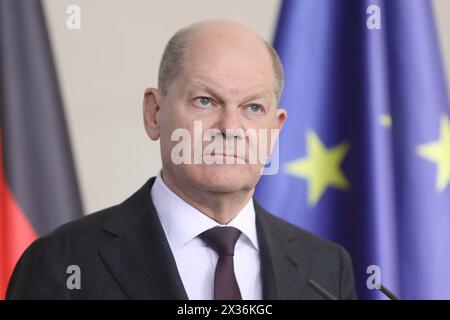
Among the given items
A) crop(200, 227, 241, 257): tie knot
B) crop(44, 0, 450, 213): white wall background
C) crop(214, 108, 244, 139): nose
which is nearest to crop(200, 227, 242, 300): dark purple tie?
crop(200, 227, 241, 257): tie knot

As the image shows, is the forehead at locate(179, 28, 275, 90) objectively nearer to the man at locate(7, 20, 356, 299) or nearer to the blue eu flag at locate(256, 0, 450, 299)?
the man at locate(7, 20, 356, 299)

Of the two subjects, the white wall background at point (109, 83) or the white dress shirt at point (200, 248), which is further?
the white wall background at point (109, 83)

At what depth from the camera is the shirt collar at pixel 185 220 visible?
131cm

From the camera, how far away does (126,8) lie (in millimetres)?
2010

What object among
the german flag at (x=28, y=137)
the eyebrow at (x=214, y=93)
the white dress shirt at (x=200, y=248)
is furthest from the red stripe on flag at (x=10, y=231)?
the eyebrow at (x=214, y=93)

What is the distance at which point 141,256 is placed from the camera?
1244 millimetres

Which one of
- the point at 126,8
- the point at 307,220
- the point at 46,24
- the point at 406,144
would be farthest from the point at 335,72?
the point at 46,24

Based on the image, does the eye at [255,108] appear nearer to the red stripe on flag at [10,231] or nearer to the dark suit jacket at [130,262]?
the dark suit jacket at [130,262]

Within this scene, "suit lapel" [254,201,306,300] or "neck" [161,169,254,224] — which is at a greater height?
"neck" [161,169,254,224]

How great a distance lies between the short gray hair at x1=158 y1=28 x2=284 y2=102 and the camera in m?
1.33

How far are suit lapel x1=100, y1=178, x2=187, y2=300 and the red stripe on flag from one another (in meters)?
0.68

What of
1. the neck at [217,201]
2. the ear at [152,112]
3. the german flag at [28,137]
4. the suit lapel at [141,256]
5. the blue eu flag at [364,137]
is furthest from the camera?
the blue eu flag at [364,137]

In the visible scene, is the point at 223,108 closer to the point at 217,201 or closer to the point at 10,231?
the point at 217,201
